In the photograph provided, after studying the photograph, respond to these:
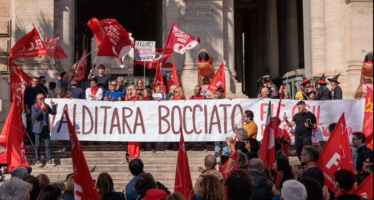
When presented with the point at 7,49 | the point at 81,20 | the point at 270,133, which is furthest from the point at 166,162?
the point at 81,20

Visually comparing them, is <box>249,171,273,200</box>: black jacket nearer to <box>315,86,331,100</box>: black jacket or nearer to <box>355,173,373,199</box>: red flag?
<box>355,173,373,199</box>: red flag

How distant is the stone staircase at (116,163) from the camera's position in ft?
40.9

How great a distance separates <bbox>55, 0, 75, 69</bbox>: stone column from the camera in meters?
19.7

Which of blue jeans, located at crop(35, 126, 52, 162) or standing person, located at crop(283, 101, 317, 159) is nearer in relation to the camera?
blue jeans, located at crop(35, 126, 52, 162)

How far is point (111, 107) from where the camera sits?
14.5m

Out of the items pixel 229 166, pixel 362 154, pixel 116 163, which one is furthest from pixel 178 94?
pixel 229 166

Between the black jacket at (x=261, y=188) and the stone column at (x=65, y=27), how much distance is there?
13.5m

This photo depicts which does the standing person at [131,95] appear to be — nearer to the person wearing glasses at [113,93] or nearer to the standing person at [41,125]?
the person wearing glasses at [113,93]

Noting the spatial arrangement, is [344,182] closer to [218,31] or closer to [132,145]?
[132,145]

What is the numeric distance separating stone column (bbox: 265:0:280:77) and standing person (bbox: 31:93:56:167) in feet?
55.9

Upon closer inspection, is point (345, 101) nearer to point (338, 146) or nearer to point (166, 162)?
point (166, 162)

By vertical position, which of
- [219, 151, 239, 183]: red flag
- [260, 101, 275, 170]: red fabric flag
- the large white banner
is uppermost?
the large white banner

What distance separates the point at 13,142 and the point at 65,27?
8.67 metres

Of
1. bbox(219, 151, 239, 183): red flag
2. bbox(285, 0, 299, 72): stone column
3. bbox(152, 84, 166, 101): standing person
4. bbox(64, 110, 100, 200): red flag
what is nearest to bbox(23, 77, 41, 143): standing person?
bbox(152, 84, 166, 101): standing person
